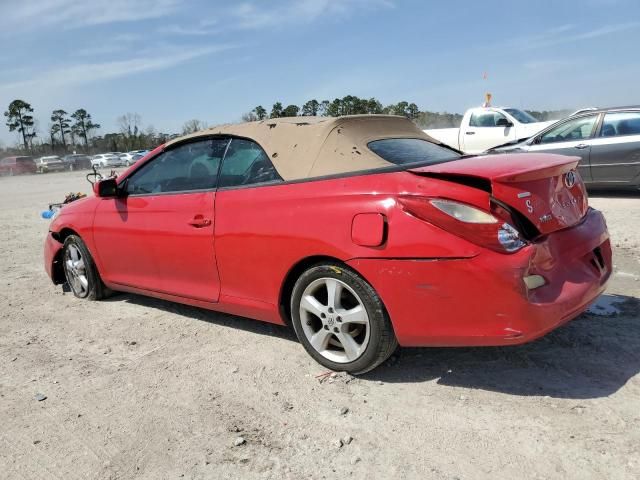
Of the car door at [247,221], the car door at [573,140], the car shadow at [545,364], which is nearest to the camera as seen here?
the car shadow at [545,364]

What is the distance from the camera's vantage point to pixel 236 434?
9.27 ft

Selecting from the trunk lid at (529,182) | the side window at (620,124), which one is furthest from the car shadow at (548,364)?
the side window at (620,124)

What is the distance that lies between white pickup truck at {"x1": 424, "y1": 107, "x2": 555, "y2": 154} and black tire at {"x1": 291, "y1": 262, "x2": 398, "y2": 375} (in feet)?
39.0

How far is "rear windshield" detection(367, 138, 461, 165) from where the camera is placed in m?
3.46

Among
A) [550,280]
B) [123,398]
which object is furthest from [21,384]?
[550,280]

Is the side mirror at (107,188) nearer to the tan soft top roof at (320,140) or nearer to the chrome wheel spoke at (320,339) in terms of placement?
the tan soft top roof at (320,140)

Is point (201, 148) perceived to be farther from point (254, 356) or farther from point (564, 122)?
point (564, 122)

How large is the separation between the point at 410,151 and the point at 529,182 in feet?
2.97

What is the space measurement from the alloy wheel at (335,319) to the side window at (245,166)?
0.81m

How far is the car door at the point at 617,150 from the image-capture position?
29.5 feet

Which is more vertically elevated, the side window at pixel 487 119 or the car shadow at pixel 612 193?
the side window at pixel 487 119

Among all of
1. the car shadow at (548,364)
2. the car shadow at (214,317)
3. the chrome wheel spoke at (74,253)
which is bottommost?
the car shadow at (548,364)

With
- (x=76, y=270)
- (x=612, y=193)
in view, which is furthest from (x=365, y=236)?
(x=612, y=193)

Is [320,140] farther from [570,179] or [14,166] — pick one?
[14,166]
